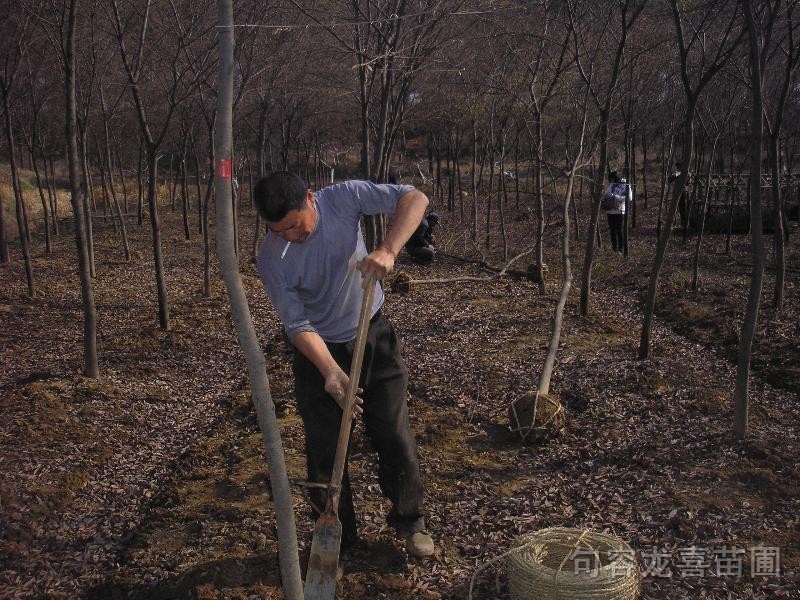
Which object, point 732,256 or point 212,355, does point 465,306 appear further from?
point 732,256

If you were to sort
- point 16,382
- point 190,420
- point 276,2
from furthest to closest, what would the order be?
point 276,2 < point 16,382 < point 190,420

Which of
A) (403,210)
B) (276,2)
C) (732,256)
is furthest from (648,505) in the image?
(732,256)

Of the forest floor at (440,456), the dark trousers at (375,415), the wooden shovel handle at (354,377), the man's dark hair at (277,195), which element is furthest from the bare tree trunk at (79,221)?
the wooden shovel handle at (354,377)

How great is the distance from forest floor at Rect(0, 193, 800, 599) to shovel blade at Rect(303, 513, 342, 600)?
55cm

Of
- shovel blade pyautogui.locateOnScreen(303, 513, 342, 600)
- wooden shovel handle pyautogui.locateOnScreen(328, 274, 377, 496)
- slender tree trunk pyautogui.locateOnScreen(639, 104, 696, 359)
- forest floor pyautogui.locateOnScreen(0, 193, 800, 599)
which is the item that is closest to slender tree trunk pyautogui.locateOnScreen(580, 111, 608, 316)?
forest floor pyautogui.locateOnScreen(0, 193, 800, 599)

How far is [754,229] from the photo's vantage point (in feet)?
14.0

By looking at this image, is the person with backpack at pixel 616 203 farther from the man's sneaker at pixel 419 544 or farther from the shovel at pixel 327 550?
the shovel at pixel 327 550

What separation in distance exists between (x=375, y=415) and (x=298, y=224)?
0.87 m

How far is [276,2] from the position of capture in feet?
27.2

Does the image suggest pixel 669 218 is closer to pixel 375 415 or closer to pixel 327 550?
pixel 375 415

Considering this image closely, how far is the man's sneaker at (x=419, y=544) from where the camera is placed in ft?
10.8

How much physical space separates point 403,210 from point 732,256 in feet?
35.8

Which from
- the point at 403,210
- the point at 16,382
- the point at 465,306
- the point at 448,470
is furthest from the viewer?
the point at 465,306

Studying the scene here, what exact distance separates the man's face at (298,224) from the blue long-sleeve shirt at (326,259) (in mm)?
34
